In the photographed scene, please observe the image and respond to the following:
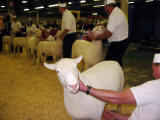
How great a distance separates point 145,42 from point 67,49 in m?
7.57

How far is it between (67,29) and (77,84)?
2.94m

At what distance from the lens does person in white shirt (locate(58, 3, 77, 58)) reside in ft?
14.1

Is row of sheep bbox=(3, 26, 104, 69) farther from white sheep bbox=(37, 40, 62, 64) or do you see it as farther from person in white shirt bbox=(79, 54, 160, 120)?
person in white shirt bbox=(79, 54, 160, 120)

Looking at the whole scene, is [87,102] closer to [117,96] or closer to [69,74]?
[69,74]

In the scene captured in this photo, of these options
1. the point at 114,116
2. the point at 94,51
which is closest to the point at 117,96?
the point at 114,116

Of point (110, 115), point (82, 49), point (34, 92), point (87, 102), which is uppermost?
point (82, 49)

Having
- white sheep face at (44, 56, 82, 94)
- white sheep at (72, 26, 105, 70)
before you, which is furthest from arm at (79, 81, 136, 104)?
white sheep at (72, 26, 105, 70)

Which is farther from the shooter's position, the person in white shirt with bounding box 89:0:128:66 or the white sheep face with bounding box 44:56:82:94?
the person in white shirt with bounding box 89:0:128:66

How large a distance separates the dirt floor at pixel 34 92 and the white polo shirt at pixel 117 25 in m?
1.25

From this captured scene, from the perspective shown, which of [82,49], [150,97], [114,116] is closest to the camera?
[150,97]

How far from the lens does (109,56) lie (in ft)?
10.4

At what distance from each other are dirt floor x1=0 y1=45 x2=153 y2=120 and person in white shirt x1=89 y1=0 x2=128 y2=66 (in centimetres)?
100

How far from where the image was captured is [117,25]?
121 inches

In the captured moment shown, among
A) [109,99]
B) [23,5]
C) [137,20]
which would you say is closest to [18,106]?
[109,99]
